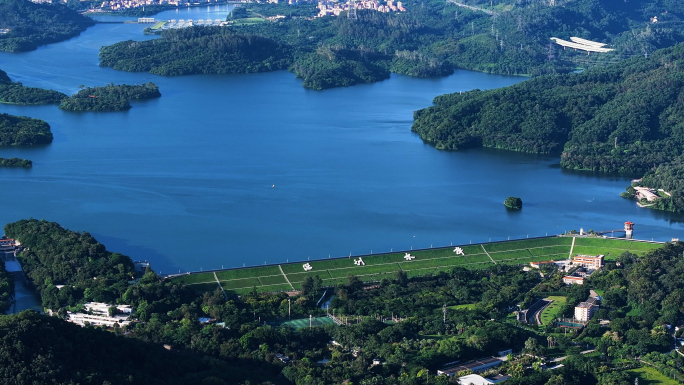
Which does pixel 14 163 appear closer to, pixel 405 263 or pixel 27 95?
pixel 27 95

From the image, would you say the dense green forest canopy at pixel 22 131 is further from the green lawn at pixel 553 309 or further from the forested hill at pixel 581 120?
the green lawn at pixel 553 309

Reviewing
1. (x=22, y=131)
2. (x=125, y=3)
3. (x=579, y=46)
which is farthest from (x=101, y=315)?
(x=125, y=3)

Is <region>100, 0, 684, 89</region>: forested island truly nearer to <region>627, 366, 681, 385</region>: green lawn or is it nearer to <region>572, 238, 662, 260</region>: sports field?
<region>572, 238, 662, 260</region>: sports field

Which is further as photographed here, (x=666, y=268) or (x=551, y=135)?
(x=551, y=135)

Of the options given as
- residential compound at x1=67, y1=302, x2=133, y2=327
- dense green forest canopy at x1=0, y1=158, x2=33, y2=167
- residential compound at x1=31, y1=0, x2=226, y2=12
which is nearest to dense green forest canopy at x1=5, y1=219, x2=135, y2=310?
residential compound at x1=67, y1=302, x2=133, y2=327

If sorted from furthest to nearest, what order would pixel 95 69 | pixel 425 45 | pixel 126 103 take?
1. pixel 425 45
2. pixel 95 69
3. pixel 126 103

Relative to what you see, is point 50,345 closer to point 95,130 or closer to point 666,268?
point 666,268

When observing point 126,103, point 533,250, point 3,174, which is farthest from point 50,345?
point 126,103
